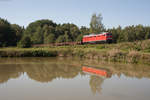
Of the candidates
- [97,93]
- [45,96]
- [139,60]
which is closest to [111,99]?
[97,93]

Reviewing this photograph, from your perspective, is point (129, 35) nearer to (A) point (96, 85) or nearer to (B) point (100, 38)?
(B) point (100, 38)

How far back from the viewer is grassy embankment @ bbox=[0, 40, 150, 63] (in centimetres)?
2042

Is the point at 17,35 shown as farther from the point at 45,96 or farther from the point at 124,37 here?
the point at 45,96

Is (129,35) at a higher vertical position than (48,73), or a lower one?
higher

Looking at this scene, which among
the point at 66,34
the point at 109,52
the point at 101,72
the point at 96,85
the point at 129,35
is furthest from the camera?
the point at 66,34

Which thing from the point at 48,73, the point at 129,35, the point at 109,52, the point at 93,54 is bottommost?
the point at 48,73

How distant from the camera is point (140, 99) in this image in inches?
312

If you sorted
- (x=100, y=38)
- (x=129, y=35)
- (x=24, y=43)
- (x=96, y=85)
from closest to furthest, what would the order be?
(x=96, y=85) < (x=100, y=38) < (x=24, y=43) < (x=129, y=35)

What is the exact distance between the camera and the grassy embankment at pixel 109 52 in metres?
20.4

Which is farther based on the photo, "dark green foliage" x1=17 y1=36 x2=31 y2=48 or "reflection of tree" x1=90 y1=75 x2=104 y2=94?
"dark green foliage" x1=17 y1=36 x2=31 y2=48

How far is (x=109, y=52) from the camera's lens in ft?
75.4

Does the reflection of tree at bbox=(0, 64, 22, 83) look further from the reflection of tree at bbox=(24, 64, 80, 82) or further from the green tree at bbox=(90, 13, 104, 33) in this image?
the green tree at bbox=(90, 13, 104, 33)

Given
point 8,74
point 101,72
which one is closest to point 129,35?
point 101,72

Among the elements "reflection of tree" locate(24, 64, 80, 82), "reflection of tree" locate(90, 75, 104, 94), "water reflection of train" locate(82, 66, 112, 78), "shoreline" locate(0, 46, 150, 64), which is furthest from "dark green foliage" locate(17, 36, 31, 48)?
"reflection of tree" locate(90, 75, 104, 94)
